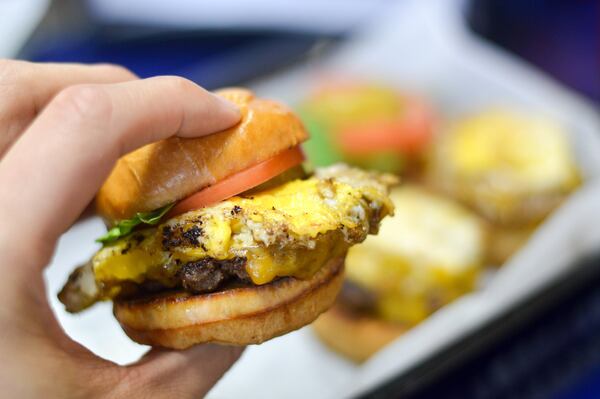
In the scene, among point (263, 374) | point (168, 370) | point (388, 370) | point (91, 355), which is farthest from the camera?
point (263, 374)

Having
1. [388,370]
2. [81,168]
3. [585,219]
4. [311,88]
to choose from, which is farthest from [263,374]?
[311,88]

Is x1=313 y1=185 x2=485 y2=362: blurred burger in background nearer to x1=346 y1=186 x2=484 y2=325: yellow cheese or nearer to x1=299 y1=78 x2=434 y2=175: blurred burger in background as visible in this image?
x1=346 y1=186 x2=484 y2=325: yellow cheese

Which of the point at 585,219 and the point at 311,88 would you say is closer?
the point at 585,219

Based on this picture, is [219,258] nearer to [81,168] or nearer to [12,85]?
[81,168]

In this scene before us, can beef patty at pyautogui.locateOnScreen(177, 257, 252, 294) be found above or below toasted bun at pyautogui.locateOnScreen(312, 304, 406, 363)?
above

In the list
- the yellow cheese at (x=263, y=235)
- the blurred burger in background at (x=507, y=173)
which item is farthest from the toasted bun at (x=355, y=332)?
the yellow cheese at (x=263, y=235)

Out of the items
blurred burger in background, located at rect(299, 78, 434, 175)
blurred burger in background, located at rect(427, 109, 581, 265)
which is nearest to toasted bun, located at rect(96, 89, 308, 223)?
blurred burger in background, located at rect(427, 109, 581, 265)

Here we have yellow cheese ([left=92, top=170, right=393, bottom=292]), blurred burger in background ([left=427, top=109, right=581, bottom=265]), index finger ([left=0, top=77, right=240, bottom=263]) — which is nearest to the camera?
index finger ([left=0, top=77, right=240, bottom=263])
